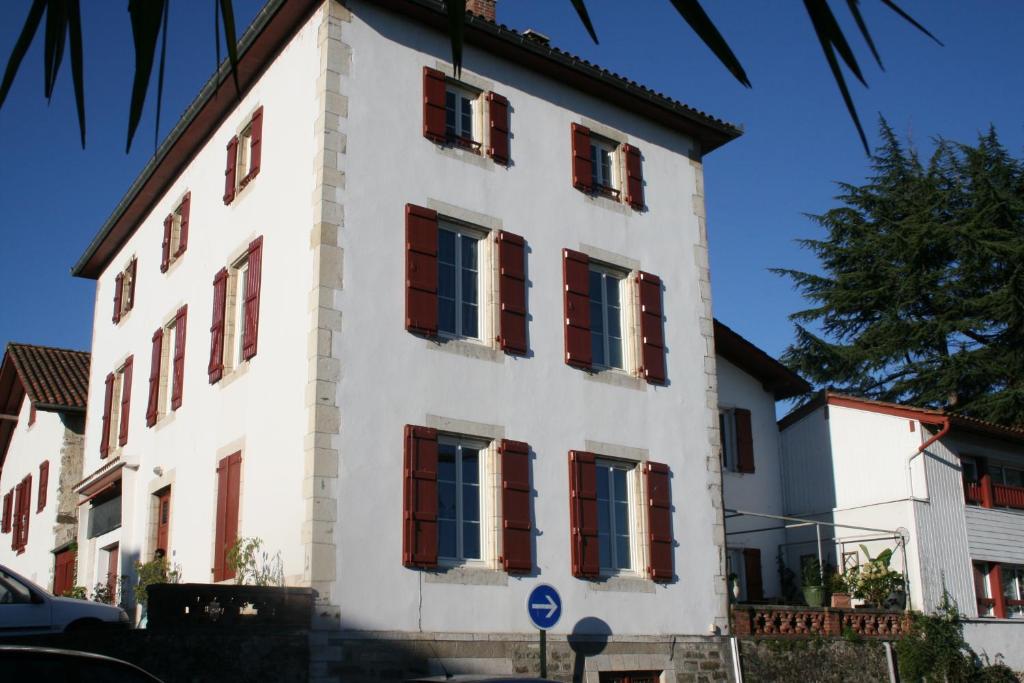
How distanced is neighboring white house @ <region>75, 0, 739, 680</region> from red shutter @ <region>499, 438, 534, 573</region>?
37 mm

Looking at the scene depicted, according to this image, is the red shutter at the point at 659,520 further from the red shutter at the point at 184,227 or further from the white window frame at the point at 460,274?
the red shutter at the point at 184,227

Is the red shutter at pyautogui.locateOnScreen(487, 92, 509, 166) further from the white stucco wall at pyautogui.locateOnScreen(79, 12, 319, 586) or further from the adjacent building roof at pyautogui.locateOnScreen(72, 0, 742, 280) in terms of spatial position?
the white stucco wall at pyautogui.locateOnScreen(79, 12, 319, 586)

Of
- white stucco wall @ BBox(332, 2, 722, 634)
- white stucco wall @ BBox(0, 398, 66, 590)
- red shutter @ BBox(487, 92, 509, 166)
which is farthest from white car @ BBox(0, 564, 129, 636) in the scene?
white stucco wall @ BBox(0, 398, 66, 590)

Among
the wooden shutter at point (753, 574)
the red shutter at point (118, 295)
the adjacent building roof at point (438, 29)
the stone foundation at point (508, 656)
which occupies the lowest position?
the stone foundation at point (508, 656)

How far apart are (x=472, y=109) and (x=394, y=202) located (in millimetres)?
2378

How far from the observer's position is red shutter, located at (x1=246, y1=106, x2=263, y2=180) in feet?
55.2

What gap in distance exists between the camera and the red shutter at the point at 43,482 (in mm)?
25703

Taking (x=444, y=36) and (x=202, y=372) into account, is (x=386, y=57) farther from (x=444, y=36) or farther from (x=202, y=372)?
(x=202, y=372)

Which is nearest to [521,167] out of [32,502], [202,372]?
[202,372]

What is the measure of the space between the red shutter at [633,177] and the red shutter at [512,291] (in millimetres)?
2652

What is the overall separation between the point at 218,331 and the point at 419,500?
4506mm

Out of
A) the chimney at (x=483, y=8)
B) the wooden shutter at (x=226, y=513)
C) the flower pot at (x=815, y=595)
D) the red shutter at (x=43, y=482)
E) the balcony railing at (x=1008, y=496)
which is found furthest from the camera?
the red shutter at (x=43, y=482)

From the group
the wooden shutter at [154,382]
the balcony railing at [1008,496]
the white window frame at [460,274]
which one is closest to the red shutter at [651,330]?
the white window frame at [460,274]

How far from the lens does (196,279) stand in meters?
18.5
